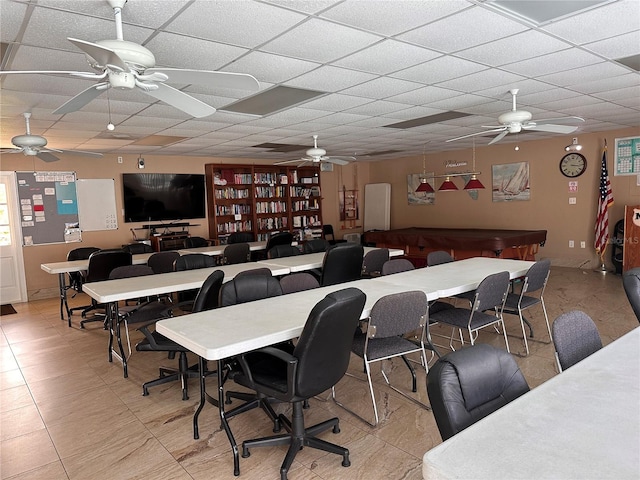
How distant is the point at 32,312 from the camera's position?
6504 millimetres

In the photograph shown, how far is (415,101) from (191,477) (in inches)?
164

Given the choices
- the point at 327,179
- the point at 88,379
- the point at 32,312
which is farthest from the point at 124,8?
the point at 327,179

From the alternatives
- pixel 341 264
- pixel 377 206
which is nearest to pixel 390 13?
pixel 341 264

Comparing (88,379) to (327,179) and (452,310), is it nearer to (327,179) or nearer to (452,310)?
(452,310)

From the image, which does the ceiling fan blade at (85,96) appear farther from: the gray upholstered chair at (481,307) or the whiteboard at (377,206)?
the whiteboard at (377,206)

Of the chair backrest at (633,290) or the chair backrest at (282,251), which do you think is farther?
the chair backrest at (282,251)

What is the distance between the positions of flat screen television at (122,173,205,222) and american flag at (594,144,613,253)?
7.62 m

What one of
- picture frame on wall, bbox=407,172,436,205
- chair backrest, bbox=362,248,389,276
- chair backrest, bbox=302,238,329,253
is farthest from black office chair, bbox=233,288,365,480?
picture frame on wall, bbox=407,172,436,205

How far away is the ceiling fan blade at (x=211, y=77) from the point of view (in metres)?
2.39

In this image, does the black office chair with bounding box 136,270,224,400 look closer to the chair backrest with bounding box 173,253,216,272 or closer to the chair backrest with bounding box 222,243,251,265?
the chair backrest with bounding box 173,253,216,272

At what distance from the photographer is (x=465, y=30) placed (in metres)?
2.85

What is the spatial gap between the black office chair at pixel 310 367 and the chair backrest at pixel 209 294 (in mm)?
821

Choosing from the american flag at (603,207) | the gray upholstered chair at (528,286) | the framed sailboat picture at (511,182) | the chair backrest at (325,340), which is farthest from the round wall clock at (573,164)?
the chair backrest at (325,340)

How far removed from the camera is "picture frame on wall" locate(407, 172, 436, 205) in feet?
34.8
